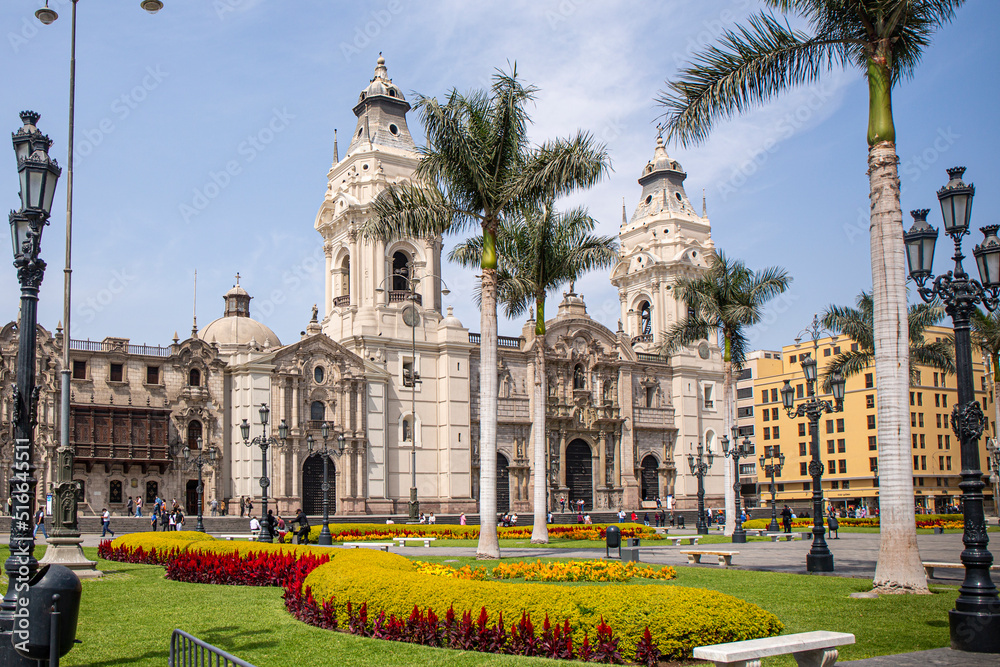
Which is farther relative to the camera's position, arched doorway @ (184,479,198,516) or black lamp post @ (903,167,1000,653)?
arched doorway @ (184,479,198,516)

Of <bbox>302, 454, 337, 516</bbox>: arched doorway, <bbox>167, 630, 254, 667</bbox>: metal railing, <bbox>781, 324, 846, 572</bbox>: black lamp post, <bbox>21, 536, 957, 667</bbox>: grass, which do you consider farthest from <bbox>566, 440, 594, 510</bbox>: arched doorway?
<bbox>167, 630, 254, 667</bbox>: metal railing

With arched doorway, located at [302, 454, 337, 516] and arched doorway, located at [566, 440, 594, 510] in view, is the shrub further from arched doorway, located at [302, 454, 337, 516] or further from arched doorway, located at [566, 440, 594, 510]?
arched doorway, located at [566, 440, 594, 510]

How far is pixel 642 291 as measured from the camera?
67.0m

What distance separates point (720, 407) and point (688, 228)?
13.4m

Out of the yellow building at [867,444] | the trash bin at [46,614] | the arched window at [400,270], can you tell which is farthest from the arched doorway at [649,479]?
the trash bin at [46,614]

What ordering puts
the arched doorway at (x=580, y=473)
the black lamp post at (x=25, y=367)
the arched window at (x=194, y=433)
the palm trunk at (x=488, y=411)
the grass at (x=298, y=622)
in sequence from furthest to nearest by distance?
the arched doorway at (x=580, y=473) < the arched window at (x=194, y=433) < the palm trunk at (x=488, y=411) < the grass at (x=298, y=622) < the black lamp post at (x=25, y=367)

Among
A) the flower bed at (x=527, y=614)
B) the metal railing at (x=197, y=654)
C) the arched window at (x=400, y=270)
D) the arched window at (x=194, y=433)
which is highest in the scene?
the arched window at (x=400, y=270)

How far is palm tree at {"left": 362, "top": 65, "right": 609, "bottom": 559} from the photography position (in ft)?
73.0

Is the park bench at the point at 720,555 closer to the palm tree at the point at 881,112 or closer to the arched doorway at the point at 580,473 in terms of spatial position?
the palm tree at the point at 881,112

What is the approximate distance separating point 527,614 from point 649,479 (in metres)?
54.0

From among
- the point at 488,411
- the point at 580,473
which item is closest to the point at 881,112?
the point at 488,411

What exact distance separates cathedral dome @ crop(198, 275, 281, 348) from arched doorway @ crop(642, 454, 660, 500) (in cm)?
2598

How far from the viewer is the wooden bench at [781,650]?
7.66m

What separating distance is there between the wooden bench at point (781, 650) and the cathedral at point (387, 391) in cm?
→ 2917
